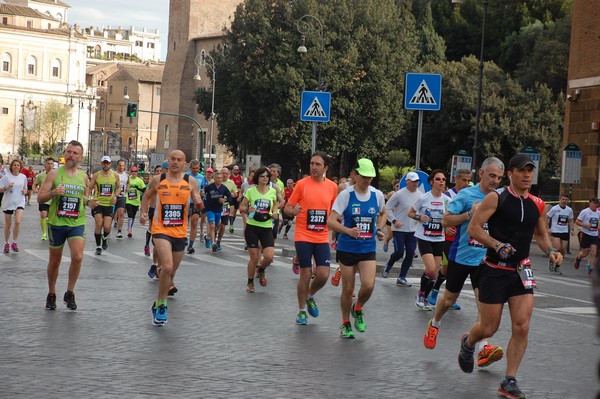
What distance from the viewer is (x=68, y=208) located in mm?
12367

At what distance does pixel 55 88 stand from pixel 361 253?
136632 millimetres

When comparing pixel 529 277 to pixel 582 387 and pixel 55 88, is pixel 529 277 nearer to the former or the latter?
pixel 582 387

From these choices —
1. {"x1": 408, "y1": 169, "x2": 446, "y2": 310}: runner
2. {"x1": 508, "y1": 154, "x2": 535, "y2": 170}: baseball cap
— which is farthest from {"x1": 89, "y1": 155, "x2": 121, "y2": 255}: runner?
{"x1": 508, "y1": 154, "x2": 535, "y2": 170}: baseball cap

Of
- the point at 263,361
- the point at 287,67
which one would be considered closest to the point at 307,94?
the point at 263,361

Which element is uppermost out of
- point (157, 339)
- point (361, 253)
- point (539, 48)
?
point (539, 48)

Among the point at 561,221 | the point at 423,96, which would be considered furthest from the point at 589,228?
the point at 423,96

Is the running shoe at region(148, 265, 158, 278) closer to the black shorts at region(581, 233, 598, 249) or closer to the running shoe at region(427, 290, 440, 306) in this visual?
the running shoe at region(427, 290, 440, 306)

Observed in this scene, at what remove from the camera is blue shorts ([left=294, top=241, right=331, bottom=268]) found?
11891 millimetres

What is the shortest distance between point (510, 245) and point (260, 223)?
300 inches

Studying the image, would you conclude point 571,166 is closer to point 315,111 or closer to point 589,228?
point 589,228

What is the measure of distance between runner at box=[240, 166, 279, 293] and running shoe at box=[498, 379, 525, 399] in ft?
23.8

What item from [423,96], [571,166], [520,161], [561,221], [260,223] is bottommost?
[561,221]

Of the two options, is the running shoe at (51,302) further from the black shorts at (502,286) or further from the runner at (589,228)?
the runner at (589,228)

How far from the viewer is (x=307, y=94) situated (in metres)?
29.3
